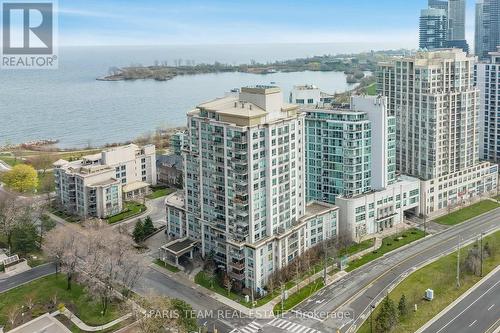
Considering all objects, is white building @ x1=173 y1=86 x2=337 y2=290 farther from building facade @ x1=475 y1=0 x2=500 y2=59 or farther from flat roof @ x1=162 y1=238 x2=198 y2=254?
building facade @ x1=475 y1=0 x2=500 y2=59

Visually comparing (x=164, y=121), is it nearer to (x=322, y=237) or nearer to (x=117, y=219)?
(x=117, y=219)

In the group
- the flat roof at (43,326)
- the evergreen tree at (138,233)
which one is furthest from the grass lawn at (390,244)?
the flat roof at (43,326)

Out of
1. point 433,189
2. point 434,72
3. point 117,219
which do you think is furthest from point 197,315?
point 434,72

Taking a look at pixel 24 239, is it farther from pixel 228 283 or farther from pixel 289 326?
pixel 289 326

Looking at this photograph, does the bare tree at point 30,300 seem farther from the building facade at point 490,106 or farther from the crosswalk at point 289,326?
the building facade at point 490,106

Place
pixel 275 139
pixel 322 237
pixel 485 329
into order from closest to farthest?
pixel 485 329 < pixel 275 139 < pixel 322 237

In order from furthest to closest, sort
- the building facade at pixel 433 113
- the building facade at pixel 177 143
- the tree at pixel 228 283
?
1. the building facade at pixel 177 143
2. the building facade at pixel 433 113
3. the tree at pixel 228 283
